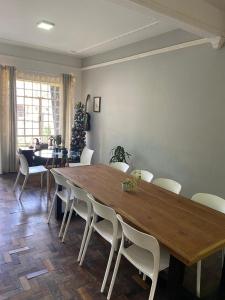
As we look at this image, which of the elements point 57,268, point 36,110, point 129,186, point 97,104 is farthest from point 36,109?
point 57,268

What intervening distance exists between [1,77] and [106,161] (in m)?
2.94

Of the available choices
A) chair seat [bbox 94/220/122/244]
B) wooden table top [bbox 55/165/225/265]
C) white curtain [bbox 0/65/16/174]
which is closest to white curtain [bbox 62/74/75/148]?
white curtain [bbox 0/65/16/174]

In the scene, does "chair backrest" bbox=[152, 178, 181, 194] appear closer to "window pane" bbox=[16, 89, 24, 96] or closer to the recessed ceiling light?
the recessed ceiling light

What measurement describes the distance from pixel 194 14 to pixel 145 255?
8.11 ft

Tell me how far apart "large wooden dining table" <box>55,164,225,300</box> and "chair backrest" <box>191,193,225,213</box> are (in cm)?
→ 18

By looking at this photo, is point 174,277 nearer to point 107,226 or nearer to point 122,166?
point 107,226

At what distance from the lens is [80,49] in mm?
5219

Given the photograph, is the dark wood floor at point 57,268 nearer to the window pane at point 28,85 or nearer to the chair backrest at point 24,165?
the chair backrest at point 24,165

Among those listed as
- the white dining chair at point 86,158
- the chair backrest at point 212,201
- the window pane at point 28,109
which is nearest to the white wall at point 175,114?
the white dining chair at point 86,158

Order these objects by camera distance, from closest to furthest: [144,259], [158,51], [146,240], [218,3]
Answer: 1. [146,240]
2. [144,259]
3. [218,3]
4. [158,51]

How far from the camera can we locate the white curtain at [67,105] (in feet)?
19.5

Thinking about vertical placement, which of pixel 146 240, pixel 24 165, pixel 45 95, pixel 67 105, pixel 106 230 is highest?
pixel 45 95

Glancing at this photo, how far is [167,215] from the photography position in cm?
203

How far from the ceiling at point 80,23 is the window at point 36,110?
3.41ft
